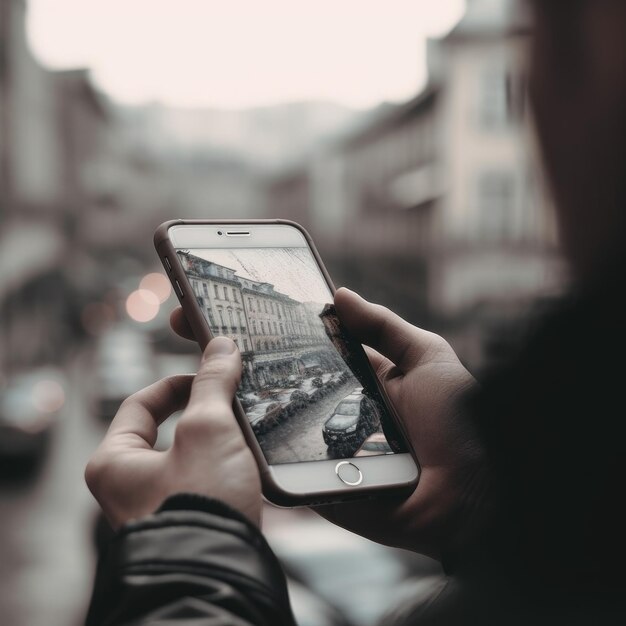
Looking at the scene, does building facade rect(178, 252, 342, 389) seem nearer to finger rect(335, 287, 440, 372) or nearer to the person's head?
finger rect(335, 287, 440, 372)

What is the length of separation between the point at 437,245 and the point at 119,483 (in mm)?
19936

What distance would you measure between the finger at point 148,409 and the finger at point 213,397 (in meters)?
0.14

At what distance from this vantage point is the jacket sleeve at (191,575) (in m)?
0.84

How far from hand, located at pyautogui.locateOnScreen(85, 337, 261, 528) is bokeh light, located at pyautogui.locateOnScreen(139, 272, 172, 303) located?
1042 inches

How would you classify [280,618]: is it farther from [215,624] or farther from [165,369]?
[165,369]

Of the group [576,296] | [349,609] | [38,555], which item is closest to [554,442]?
[576,296]

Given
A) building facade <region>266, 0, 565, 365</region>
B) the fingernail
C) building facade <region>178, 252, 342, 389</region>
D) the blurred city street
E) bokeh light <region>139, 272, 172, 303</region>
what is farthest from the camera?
bokeh light <region>139, 272, 172, 303</region>

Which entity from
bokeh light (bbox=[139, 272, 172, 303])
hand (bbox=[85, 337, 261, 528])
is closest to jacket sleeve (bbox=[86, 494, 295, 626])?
hand (bbox=[85, 337, 261, 528])

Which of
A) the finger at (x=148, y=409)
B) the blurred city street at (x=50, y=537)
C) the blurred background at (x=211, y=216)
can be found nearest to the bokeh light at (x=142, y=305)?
the blurred background at (x=211, y=216)

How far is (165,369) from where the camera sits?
18250 mm

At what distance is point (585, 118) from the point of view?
0.58 metres

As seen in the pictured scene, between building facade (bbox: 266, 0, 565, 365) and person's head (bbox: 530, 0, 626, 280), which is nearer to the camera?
person's head (bbox: 530, 0, 626, 280)

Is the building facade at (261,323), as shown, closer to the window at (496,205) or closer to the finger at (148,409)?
the finger at (148,409)

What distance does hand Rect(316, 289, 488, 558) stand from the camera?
1.32m
